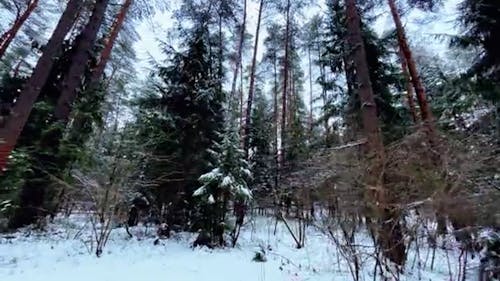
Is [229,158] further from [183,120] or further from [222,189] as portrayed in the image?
[183,120]

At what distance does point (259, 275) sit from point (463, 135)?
3495 millimetres

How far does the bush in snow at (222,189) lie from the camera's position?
8141 millimetres

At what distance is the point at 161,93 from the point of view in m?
10.1

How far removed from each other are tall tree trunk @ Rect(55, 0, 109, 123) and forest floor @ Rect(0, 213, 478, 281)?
2873 millimetres

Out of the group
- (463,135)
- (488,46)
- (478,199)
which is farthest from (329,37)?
(478,199)

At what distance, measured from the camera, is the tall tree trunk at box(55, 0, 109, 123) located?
816 cm

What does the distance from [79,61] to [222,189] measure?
446cm

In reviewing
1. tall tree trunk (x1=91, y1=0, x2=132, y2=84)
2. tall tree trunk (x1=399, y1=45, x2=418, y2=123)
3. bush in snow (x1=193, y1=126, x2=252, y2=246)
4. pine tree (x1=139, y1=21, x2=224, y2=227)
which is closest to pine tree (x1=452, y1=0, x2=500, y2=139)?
tall tree trunk (x1=399, y1=45, x2=418, y2=123)

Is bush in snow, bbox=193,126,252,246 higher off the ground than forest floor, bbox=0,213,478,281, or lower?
higher

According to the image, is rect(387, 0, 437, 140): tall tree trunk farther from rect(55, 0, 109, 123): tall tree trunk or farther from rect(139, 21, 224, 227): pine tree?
rect(55, 0, 109, 123): tall tree trunk

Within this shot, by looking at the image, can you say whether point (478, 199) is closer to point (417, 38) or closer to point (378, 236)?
point (378, 236)

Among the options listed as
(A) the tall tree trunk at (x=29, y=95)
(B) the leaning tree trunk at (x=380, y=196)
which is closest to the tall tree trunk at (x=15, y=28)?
(A) the tall tree trunk at (x=29, y=95)

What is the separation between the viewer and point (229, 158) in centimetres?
847

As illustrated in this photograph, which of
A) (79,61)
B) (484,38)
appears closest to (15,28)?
(79,61)
